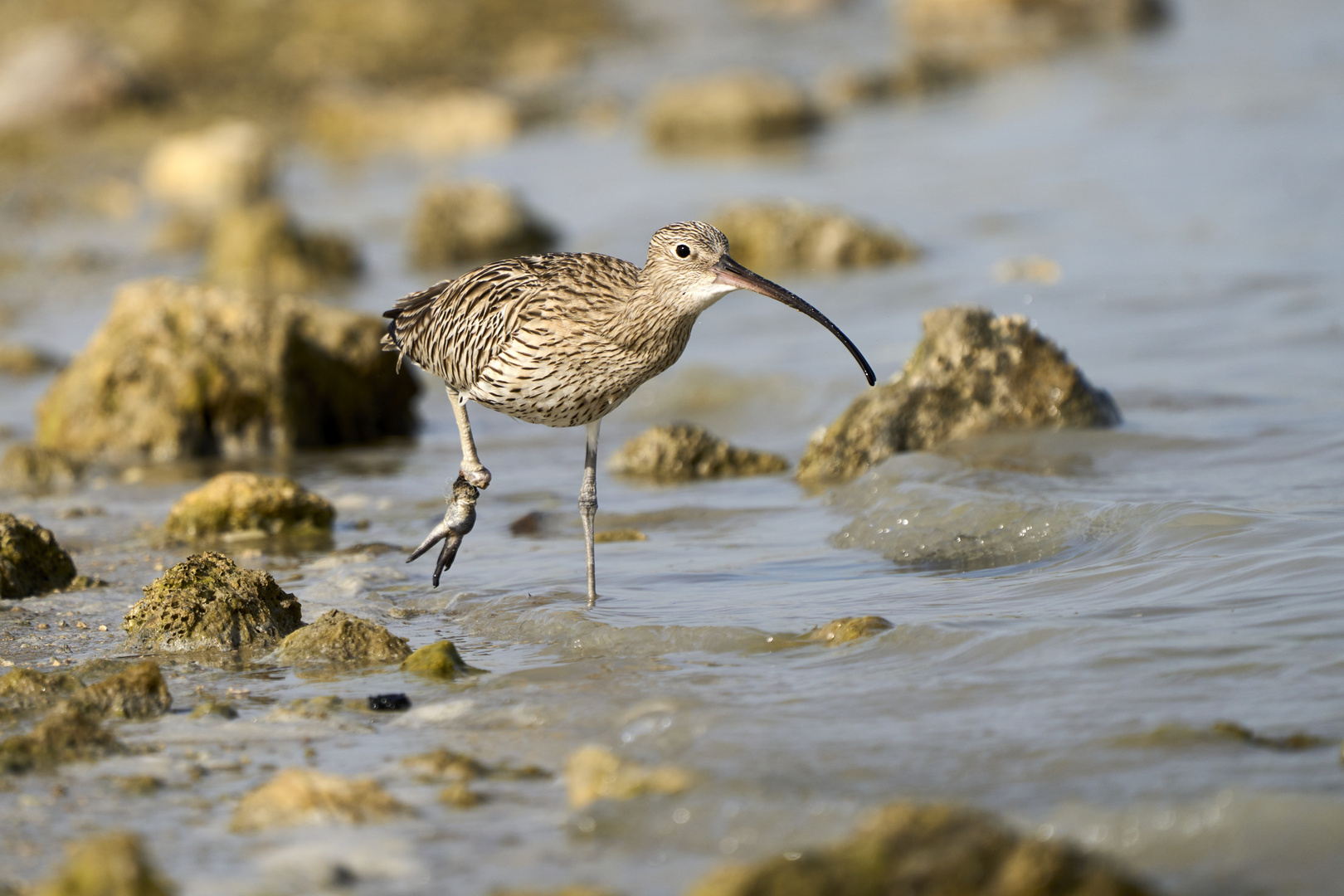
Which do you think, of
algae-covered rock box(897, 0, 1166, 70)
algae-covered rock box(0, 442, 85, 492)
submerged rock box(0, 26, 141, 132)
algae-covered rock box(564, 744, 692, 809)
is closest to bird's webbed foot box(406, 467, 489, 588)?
algae-covered rock box(564, 744, 692, 809)

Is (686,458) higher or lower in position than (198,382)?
lower

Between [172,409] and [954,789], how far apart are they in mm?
7689

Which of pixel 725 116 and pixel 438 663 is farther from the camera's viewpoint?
pixel 725 116

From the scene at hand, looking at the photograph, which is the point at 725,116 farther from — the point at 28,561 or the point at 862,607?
the point at 862,607

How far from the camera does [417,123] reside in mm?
29578

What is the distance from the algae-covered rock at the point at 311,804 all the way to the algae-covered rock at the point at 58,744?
2.51 feet

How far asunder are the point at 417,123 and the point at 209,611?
78.3 ft

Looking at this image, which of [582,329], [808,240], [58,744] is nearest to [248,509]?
[582,329]

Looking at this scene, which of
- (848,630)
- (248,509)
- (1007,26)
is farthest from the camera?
(1007,26)

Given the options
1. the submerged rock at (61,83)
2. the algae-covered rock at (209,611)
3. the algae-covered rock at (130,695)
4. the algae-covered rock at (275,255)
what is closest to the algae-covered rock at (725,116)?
the algae-covered rock at (275,255)

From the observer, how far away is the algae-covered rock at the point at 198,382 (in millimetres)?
11211

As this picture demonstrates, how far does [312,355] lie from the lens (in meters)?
11.5

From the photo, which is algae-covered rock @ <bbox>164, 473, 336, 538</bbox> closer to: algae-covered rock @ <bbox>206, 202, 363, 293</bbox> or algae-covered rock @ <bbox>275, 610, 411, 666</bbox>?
algae-covered rock @ <bbox>275, 610, 411, 666</bbox>

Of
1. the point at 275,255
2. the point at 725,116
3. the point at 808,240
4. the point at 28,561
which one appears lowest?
the point at 28,561
